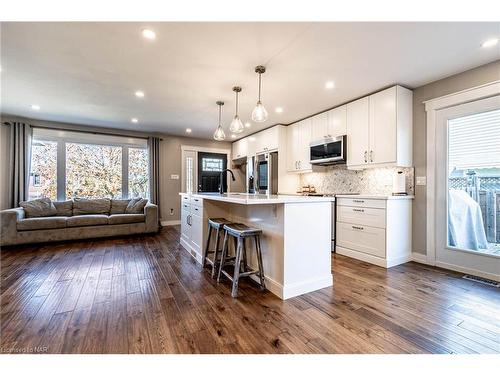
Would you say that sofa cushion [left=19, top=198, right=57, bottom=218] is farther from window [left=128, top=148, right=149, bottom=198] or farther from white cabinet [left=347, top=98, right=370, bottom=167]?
white cabinet [left=347, top=98, right=370, bottom=167]

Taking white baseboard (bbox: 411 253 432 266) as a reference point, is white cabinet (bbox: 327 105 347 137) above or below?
above

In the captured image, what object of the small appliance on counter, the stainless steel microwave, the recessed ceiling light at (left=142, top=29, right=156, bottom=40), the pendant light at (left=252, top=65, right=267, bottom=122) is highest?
the recessed ceiling light at (left=142, top=29, right=156, bottom=40)

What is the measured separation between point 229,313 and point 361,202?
2.41 m

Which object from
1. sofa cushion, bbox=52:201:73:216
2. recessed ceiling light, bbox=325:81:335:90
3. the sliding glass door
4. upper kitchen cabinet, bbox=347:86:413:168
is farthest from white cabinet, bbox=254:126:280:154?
sofa cushion, bbox=52:201:73:216

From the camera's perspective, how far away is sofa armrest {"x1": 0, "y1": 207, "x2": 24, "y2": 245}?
12.3ft

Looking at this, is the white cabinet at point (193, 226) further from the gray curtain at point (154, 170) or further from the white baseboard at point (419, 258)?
the white baseboard at point (419, 258)

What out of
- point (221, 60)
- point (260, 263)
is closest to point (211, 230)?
point (260, 263)

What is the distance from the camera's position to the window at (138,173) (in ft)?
19.2

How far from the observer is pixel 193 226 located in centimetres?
351

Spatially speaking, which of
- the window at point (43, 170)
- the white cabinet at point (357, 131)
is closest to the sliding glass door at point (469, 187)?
the white cabinet at point (357, 131)

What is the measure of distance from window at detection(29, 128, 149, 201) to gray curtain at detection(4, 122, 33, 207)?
19 cm

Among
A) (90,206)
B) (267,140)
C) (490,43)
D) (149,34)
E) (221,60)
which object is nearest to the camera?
(149,34)

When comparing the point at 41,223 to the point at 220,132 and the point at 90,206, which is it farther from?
the point at 220,132

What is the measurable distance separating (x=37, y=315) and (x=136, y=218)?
3059 mm
